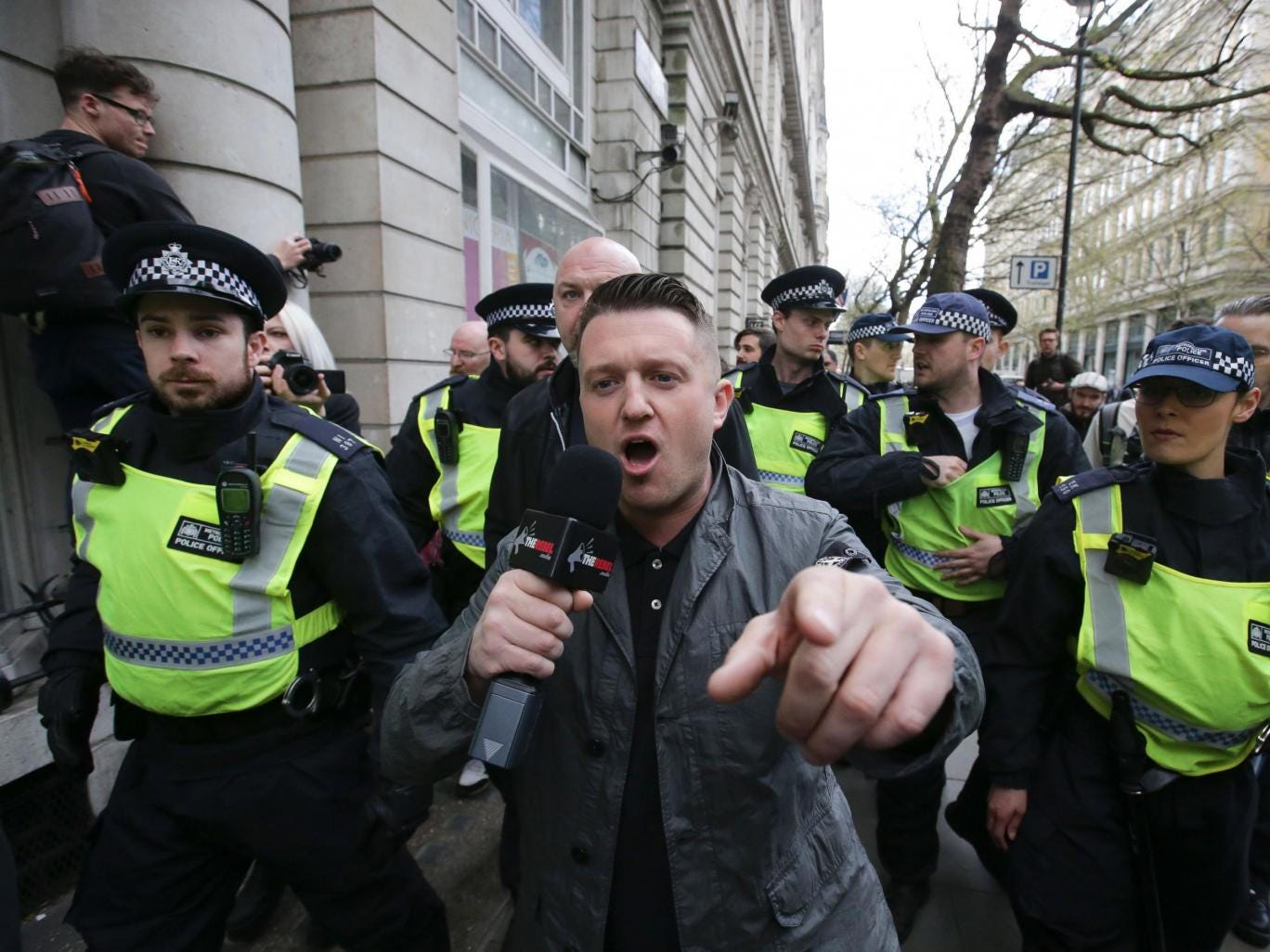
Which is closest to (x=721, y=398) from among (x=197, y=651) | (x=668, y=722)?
(x=668, y=722)

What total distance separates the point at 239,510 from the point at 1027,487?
9.85ft

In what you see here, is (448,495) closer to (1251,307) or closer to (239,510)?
(239,510)

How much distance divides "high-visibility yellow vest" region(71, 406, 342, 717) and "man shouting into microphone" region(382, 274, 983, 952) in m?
0.69

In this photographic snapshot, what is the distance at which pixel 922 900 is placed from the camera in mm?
3025

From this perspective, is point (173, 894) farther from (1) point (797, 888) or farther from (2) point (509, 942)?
(1) point (797, 888)

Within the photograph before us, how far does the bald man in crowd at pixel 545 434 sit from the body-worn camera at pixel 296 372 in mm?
936

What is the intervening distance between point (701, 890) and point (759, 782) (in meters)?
0.26

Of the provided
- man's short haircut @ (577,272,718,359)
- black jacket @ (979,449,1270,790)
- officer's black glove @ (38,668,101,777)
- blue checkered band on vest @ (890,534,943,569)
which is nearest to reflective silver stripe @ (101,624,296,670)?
officer's black glove @ (38,668,101,777)

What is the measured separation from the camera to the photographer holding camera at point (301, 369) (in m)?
2.94

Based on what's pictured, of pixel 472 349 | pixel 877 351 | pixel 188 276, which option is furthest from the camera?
pixel 877 351

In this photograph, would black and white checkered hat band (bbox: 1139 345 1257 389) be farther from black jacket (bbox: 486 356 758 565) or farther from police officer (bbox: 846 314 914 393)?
police officer (bbox: 846 314 914 393)

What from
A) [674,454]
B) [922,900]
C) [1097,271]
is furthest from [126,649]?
[1097,271]

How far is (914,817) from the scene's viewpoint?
9.68 feet

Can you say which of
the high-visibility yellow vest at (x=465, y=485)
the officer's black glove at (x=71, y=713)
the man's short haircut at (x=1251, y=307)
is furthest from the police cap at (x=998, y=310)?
the officer's black glove at (x=71, y=713)
